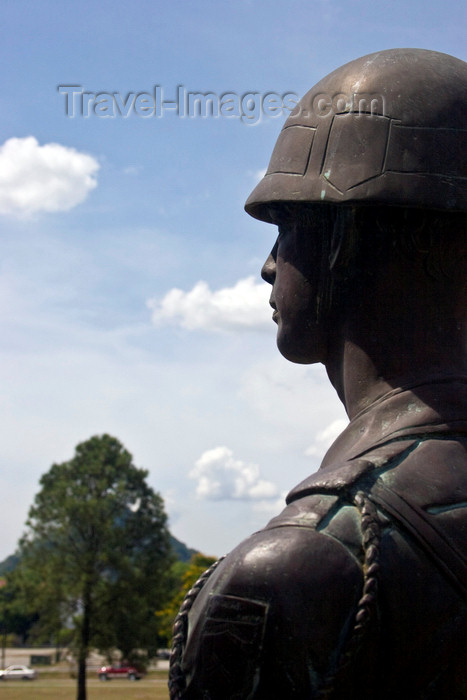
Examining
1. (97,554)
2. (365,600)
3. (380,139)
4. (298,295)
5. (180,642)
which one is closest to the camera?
(365,600)

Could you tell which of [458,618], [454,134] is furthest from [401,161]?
[458,618]

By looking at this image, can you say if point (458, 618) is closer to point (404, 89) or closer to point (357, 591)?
point (357, 591)

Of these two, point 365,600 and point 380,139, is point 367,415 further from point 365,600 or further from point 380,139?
point 380,139

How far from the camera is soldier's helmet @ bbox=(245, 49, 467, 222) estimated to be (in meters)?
2.71

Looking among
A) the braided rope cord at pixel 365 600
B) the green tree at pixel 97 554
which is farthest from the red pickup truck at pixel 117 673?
the braided rope cord at pixel 365 600

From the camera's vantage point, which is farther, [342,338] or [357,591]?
[342,338]

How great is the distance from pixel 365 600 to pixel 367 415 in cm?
69

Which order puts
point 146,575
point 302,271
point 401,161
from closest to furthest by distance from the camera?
point 401,161 < point 302,271 < point 146,575

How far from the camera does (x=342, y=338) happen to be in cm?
293

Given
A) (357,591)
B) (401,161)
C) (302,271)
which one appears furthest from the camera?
(302,271)

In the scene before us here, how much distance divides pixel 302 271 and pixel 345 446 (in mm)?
579

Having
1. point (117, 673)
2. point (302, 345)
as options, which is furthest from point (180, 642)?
point (117, 673)

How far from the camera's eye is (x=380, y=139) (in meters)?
2.76

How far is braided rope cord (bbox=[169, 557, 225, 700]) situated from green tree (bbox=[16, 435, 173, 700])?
37745 millimetres
